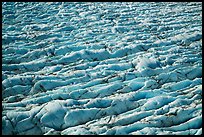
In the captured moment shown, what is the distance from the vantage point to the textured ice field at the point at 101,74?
11.0ft

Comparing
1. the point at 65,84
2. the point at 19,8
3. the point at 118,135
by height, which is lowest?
the point at 118,135

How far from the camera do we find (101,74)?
15.0 feet

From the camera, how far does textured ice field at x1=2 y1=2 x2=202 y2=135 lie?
3.34 meters

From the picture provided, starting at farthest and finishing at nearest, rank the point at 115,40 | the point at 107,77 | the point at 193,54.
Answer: the point at 115,40 → the point at 193,54 → the point at 107,77

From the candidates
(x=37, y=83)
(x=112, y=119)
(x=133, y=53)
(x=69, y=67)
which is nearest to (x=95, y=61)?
(x=69, y=67)

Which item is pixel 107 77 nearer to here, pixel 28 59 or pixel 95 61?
pixel 95 61

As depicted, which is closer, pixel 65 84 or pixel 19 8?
pixel 65 84

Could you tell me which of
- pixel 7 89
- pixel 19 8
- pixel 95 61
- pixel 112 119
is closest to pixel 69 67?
pixel 95 61

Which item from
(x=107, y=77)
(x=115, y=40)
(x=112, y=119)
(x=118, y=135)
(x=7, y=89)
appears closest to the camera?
(x=118, y=135)

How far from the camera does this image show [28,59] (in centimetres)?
515

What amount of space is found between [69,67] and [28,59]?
1040mm

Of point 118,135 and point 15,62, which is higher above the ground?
point 15,62

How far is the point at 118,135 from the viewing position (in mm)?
3119

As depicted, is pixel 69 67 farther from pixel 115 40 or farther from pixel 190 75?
pixel 190 75
